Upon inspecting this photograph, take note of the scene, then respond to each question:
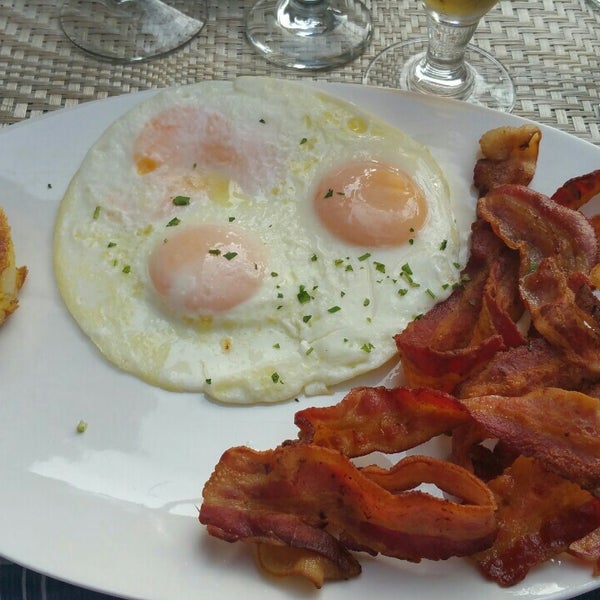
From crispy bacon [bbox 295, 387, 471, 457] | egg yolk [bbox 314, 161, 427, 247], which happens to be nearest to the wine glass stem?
egg yolk [bbox 314, 161, 427, 247]

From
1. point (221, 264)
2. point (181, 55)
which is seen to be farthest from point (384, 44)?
point (221, 264)

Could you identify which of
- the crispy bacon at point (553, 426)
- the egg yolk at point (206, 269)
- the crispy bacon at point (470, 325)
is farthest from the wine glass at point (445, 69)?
the crispy bacon at point (553, 426)

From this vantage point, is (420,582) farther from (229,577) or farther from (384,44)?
(384,44)

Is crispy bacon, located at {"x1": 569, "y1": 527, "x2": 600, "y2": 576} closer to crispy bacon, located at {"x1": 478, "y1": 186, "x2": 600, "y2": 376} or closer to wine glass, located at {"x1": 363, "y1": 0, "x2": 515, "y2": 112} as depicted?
crispy bacon, located at {"x1": 478, "y1": 186, "x2": 600, "y2": 376}

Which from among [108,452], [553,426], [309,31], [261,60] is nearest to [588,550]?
[553,426]

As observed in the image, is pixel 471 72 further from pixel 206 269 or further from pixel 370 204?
pixel 206 269
